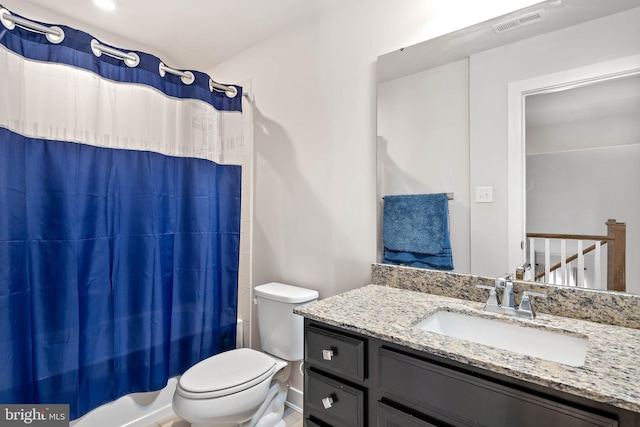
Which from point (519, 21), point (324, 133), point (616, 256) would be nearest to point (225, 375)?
point (324, 133)

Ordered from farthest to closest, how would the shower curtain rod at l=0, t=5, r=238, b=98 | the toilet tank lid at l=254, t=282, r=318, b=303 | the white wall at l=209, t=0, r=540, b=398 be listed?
the toilet tank lid at l=254, t=282, r=318, b=303 < the white wall at l=209, t=0, r=540, b=398 < the shower curtain rod at l=0, t=5, r=238, b=98

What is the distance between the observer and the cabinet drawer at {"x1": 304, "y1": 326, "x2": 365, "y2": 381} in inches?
41.6

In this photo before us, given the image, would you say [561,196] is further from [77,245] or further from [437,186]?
[77,245]

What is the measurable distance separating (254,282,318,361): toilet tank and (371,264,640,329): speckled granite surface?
22.0 inches

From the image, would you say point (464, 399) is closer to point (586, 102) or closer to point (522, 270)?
point (522, 270)

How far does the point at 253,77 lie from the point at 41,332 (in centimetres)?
182

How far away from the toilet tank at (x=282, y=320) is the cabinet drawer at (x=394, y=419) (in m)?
0.80

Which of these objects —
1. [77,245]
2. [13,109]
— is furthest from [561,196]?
[13,109]

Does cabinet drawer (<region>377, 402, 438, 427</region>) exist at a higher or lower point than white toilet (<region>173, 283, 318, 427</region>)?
higher

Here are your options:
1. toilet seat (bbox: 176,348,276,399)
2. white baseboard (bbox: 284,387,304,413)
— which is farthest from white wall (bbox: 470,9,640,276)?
white baseboard (bbox: 284,387,304,413)

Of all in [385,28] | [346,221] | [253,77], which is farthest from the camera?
[253,77]

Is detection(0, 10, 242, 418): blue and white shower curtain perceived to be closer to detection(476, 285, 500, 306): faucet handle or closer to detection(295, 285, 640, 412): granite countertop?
detection(295, 285, 640, 412): granite countertop

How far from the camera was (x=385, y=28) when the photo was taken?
1596mm

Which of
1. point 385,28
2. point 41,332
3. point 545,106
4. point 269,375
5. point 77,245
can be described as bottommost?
point 269,375
